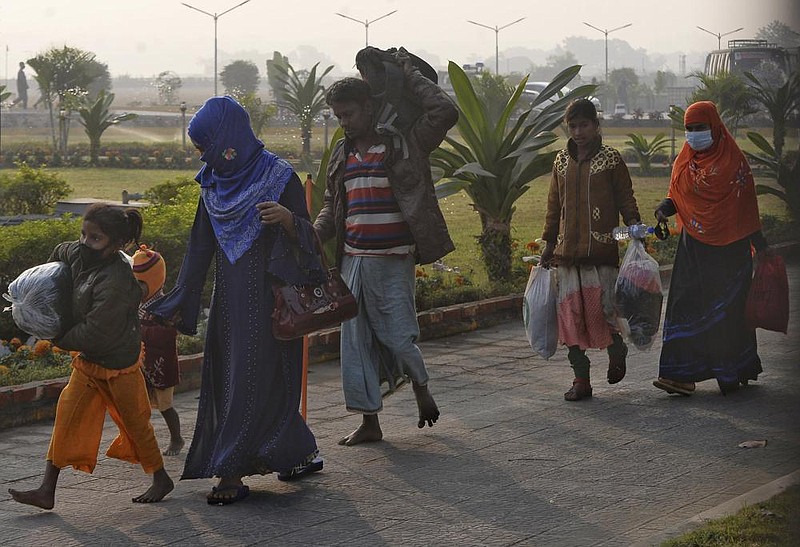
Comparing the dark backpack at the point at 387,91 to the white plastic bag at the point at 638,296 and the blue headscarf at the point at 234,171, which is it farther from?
the white plastic bag at the point at 638,296

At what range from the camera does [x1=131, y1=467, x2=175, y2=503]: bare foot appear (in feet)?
18.1

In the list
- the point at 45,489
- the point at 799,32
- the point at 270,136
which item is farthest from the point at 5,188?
the point at 270,136

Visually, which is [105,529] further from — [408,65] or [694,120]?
[694,120]

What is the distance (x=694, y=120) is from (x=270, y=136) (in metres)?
50.5

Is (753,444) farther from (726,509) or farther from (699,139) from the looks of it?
(699,139)

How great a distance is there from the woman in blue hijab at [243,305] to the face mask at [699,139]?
2.60 metres

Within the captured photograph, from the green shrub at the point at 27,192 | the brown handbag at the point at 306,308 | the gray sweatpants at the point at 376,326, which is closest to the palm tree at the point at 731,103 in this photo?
the gray sweatpants at the point at 376,326

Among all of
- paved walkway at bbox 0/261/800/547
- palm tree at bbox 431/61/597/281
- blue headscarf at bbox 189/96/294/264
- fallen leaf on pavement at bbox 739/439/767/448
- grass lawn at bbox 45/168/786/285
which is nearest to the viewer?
paved walkway at bbox 0/261/800/547

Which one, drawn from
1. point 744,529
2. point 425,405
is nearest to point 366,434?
point 425,405

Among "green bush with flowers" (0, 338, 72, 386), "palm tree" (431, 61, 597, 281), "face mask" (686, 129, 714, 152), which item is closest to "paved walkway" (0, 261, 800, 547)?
"green bush with flowers" (0, 338, 72, 386)

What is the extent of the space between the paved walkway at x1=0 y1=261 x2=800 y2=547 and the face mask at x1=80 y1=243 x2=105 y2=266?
1.01 meters

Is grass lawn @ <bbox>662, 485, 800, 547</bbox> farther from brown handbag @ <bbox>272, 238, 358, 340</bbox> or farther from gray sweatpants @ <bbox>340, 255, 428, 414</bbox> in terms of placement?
gray sweatpants @ <bbox>340, 255, 428, 414</bbox>

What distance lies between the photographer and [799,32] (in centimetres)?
195

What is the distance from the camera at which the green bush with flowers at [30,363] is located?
25.1ft
